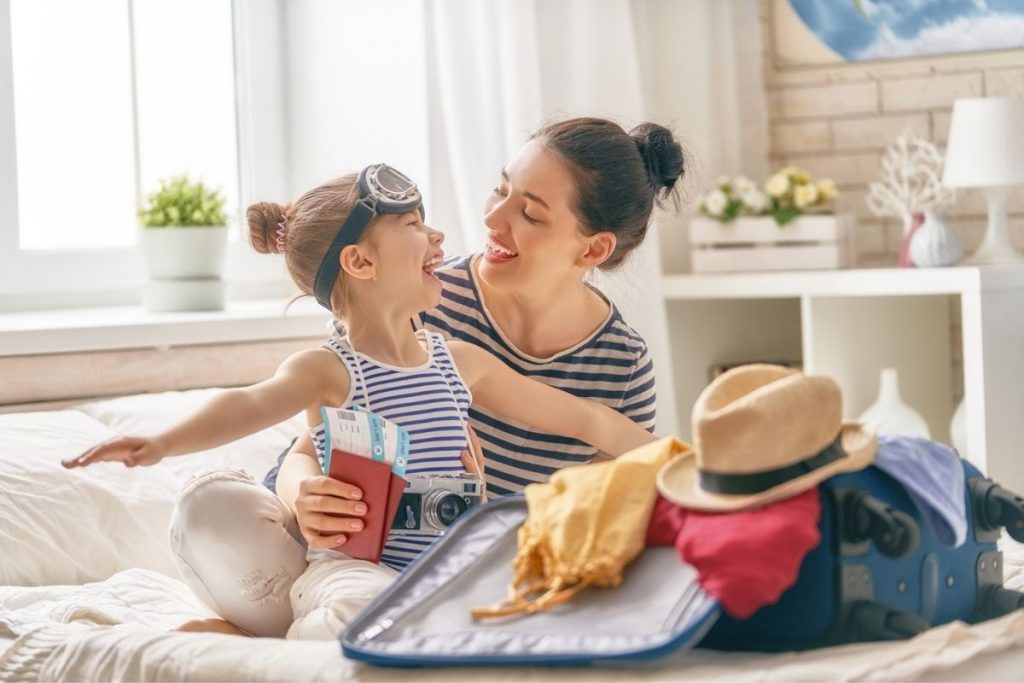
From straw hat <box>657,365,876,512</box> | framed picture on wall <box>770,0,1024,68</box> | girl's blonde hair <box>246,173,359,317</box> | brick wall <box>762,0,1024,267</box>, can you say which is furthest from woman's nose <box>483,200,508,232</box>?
framed picture on wall <box>770,0,1024,68</box>

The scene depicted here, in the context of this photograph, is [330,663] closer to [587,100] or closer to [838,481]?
[838,481]

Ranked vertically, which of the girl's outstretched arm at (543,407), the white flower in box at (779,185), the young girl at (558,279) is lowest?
the girl's outstretched arm at (543,407)

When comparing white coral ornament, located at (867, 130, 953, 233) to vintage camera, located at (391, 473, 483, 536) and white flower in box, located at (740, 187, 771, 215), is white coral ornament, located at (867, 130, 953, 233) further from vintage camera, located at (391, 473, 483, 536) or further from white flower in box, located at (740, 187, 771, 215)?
vintage camera, located at (391, 473, 483, 536)

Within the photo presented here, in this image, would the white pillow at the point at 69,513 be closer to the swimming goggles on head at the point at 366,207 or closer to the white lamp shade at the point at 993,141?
the swimming goggles on head at the point at 366,207

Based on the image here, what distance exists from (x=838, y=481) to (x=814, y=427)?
0.05m

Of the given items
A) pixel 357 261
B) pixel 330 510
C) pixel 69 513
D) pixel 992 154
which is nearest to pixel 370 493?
pixel 330 510

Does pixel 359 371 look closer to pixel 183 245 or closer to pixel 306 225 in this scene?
pixel 306 225

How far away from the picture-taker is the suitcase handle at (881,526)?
1114 millimetres

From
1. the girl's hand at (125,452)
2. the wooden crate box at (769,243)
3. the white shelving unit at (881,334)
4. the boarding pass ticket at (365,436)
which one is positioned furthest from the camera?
the wooden crate box at (769,243)

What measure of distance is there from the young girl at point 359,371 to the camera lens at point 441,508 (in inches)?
1.2

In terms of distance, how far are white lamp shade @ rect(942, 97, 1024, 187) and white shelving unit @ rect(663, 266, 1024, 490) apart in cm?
21

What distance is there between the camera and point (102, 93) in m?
→ 3.04

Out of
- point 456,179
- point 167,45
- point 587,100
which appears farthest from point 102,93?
point 587,100

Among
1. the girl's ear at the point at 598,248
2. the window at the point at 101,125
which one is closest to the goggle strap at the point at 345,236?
the girl's ear at the point at 598,248
